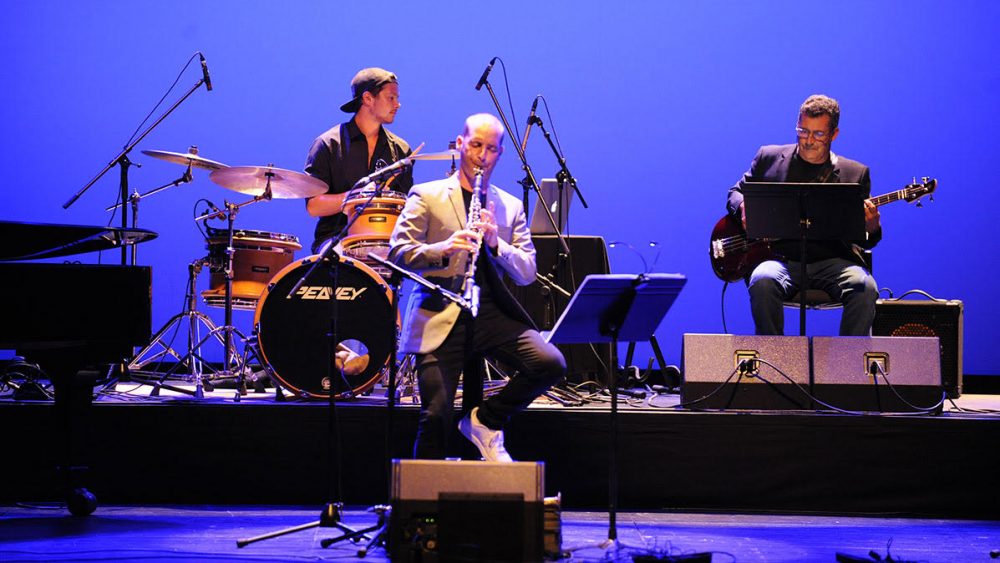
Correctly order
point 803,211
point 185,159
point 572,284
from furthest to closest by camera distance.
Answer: point 572,284 → point 185,159 → point 803,211

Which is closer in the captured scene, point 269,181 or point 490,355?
point 490,355

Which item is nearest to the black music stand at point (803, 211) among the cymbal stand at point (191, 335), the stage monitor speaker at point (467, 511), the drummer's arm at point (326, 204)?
the stage monitor speaker at point (467, 511)

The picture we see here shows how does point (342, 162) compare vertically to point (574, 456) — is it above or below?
above

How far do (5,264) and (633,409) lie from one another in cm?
300

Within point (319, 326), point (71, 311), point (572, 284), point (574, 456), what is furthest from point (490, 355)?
point (572, 284)

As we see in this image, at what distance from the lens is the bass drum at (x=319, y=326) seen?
513 cm

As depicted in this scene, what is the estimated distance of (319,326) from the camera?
5180 millimetres

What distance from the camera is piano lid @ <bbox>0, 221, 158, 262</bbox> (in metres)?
3.64

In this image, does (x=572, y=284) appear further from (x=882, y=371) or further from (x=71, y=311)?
(x=71, y=311)

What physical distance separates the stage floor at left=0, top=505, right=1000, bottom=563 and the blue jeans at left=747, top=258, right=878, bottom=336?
105 centimetres

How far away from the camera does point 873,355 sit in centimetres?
493

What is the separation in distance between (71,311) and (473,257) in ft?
5.67

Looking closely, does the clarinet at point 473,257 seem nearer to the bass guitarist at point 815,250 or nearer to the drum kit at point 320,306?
the drum kit at point 320,306

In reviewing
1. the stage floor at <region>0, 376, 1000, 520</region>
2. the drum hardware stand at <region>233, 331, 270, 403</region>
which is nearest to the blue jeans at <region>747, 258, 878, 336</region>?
the stage floor at <region>0, 376, 1000, 520</region>
